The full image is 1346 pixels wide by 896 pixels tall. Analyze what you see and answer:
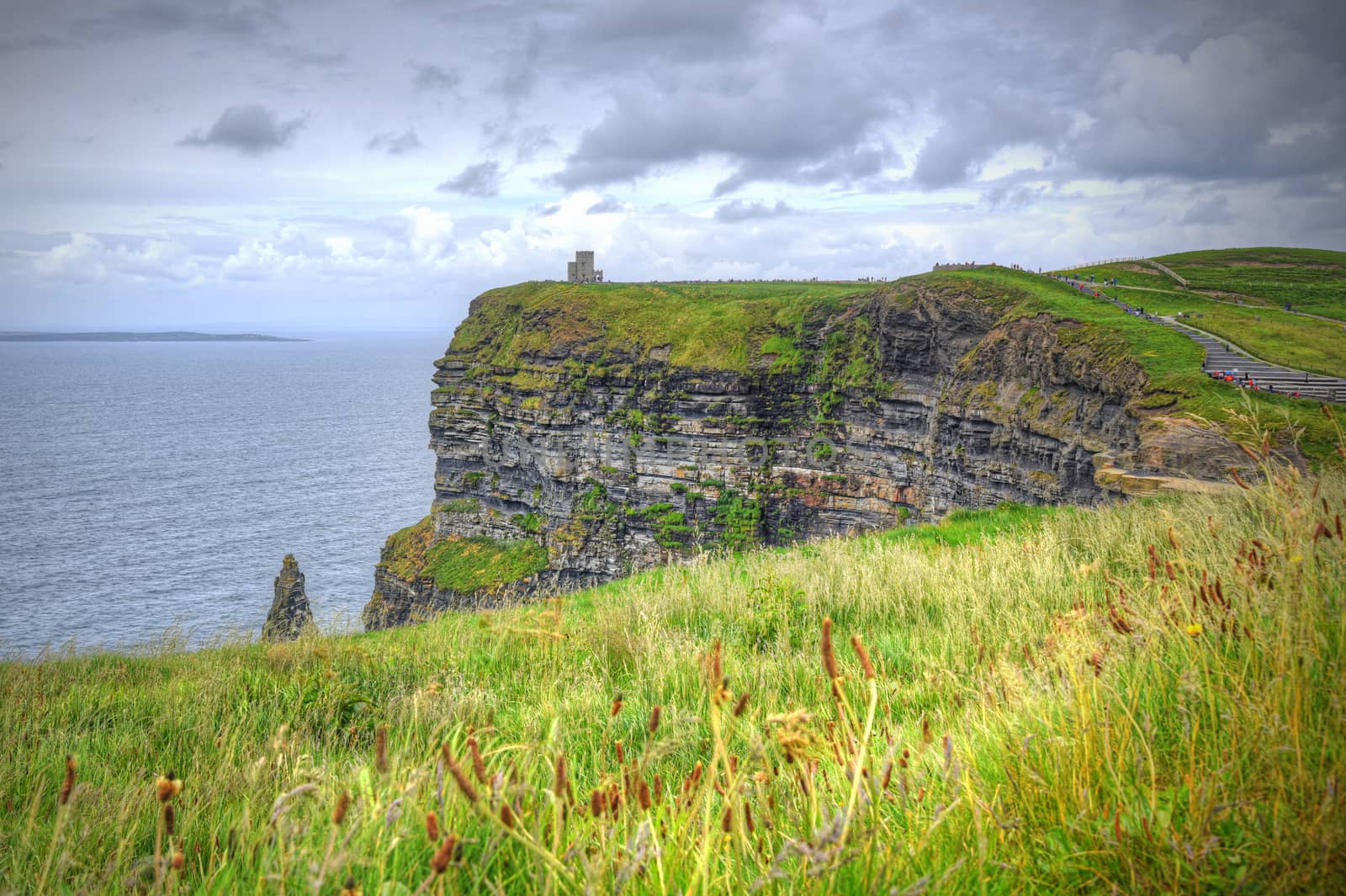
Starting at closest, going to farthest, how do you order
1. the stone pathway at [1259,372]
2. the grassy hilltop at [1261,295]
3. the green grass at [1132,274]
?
the stone pathway at [1259,372] < the grassy hilltop at [1261,295] < the green grass at [1132,274]

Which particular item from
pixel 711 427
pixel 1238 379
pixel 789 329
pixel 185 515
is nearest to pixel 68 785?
pixel 1238 379

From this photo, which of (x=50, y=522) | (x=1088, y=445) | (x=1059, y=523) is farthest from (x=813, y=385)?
(x=50, y=522)

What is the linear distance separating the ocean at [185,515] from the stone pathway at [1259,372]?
28725 mm

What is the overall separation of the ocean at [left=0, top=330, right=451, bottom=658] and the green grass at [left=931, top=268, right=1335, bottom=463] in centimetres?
2413

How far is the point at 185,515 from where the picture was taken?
84.6 m

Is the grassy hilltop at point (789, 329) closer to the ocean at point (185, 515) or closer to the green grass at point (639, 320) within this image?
the green grass at point (639, 320)

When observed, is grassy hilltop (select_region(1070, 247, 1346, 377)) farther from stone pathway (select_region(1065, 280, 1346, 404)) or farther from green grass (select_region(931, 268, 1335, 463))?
green grass (select_region(931, 268, 1335, 463))

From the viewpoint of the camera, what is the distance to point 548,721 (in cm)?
517

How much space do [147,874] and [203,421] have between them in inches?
7303

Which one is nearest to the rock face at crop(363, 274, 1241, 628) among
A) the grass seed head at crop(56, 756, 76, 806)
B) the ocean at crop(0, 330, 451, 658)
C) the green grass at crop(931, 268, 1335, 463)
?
the green grass at crop(931, 268, 1335, 463)

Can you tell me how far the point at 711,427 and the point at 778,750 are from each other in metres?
48.9

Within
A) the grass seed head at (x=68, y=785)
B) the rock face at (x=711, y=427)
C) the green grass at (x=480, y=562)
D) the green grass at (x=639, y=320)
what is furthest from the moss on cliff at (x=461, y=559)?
the grass seed head at (x=68, y=785)

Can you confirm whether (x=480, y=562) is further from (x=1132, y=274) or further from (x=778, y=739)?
(x=778, y=739)

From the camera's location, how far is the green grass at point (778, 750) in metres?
2.38
